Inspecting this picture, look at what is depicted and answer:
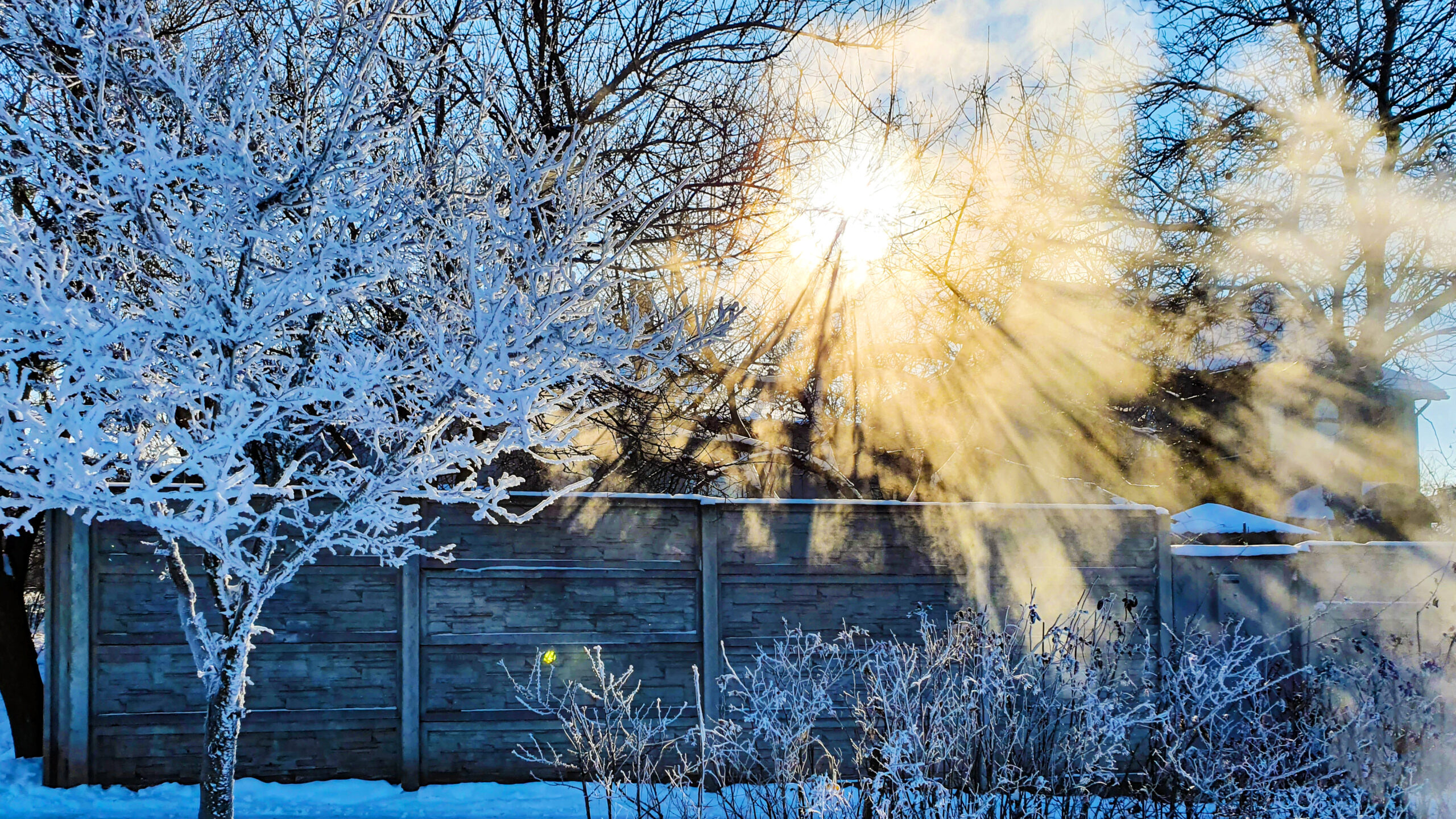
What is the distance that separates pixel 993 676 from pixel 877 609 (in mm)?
2036

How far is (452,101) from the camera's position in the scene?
690 centimetres

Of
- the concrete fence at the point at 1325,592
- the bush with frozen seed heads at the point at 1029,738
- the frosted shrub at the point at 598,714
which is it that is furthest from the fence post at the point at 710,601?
the concrete fence at the point at 1325,592

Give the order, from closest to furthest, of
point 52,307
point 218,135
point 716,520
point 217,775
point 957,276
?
point 52,307 → point 218,135 → point 217,775 → point 716,520 → point 957,276

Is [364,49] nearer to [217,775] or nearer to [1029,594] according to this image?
[217,775]

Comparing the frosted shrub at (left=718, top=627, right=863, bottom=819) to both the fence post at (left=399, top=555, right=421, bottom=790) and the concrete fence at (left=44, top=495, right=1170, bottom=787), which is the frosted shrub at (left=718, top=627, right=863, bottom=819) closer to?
the concrete fence at (left=44, top=495, right=1170, bottom=787)

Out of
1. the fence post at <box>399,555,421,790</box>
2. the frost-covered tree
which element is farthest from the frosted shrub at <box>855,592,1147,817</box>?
the fence post at <box>399,555,421,790</box>

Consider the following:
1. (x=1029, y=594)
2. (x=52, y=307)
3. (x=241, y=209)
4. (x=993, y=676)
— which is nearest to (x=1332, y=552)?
(x=1029, y=594)

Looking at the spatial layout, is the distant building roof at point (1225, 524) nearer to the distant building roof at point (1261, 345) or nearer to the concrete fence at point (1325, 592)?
the distant building roof at point (1261, 345)

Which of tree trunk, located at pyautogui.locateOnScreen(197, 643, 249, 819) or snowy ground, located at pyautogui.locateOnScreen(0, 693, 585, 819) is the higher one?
tree trunk, located at pyautogui.locateOnScreen(197, 643, 249, 819)

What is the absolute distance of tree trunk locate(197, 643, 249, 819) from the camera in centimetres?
371

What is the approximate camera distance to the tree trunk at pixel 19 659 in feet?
19.5

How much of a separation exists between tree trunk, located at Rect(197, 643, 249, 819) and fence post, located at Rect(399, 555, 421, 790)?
1456 millimetres

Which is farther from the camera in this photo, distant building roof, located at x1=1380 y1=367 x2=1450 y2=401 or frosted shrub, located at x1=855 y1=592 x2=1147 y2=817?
distant building roof, located at x1=1380 y1=367 x2=1450 y2=401

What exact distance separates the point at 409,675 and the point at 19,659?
10.5ft
